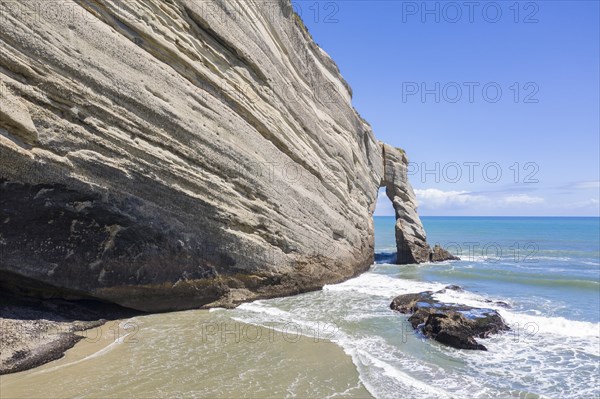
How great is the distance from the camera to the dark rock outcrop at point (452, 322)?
1120 cm

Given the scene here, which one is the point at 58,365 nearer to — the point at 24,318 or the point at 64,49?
the point at 24,318

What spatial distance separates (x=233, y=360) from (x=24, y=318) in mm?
5206

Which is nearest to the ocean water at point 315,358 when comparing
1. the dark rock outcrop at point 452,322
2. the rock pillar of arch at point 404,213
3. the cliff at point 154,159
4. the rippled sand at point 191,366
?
the rippled sand at point 191,366

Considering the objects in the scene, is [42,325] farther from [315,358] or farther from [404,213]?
[404,213]

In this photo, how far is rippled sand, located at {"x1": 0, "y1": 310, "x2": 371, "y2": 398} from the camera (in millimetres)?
7613

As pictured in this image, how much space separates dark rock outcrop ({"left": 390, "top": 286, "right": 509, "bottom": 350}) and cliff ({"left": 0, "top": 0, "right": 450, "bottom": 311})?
190 inches

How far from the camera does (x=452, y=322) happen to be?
1170cm

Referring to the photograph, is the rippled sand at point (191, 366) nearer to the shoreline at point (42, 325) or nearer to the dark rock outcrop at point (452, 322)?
the shoreline at point (42, 325)

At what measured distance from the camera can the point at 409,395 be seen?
791cm

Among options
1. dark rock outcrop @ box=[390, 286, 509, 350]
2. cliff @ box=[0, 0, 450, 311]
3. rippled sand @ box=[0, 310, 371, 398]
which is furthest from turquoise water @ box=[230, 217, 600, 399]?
cliff @ box=[0, 0, 450, 311]

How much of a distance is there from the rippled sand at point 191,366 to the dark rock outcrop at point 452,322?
10.5 feet

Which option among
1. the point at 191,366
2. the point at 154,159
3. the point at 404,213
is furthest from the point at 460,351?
the point at 404,213

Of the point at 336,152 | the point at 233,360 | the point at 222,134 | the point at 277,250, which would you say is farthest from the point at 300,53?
the point at 233,360

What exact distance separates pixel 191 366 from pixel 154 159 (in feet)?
19.3
